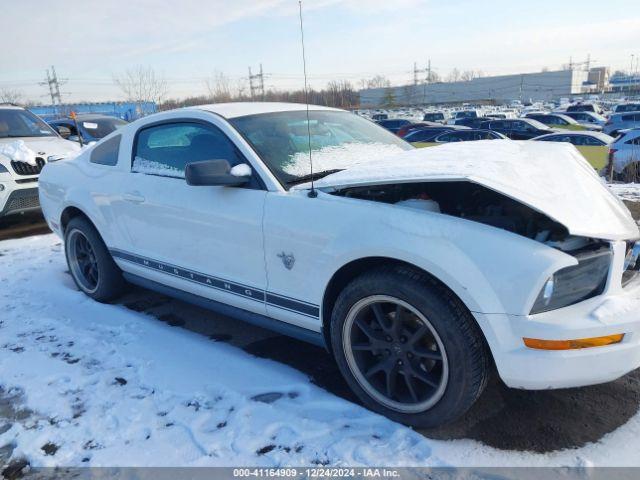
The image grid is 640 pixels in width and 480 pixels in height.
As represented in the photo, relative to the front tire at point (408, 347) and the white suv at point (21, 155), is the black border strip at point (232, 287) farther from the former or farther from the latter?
the white suv at point (21, 155)

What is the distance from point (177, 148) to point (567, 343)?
8.87 feet

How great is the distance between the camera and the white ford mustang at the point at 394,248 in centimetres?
204

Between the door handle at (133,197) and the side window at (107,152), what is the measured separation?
0.42 metres

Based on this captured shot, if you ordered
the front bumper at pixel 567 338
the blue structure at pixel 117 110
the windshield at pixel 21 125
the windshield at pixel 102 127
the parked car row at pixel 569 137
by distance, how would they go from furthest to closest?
1. the blue structure at pixel 117 110
2. the windshield at pixel 102 127
3. the parked car row at pixel 569 137
4. the windshield at pixel 21 125
5. the front bumper at pixel 567 338

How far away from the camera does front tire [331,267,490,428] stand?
2.15 m

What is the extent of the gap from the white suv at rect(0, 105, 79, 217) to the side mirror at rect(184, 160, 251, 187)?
15.4 ft

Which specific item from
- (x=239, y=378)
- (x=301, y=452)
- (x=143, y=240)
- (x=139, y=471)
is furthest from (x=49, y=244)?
(x=301, y=452)

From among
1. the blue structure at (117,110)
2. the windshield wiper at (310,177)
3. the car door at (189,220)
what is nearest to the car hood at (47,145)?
the car door at (189,220)

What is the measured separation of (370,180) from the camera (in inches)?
97.0

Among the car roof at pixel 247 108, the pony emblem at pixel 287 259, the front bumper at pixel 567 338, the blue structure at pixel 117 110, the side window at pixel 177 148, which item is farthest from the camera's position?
the blue structure at pixel 117 110

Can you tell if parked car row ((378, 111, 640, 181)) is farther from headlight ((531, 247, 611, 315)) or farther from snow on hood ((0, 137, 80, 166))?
snow on hood ((0, 137, 80, 166))

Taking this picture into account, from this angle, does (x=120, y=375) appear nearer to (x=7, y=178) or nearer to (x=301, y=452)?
(x=301, y=452)

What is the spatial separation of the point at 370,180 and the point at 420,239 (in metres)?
0.44

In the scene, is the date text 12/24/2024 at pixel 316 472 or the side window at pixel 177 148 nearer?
the date text 12/24/2024 at pixel 316 472
